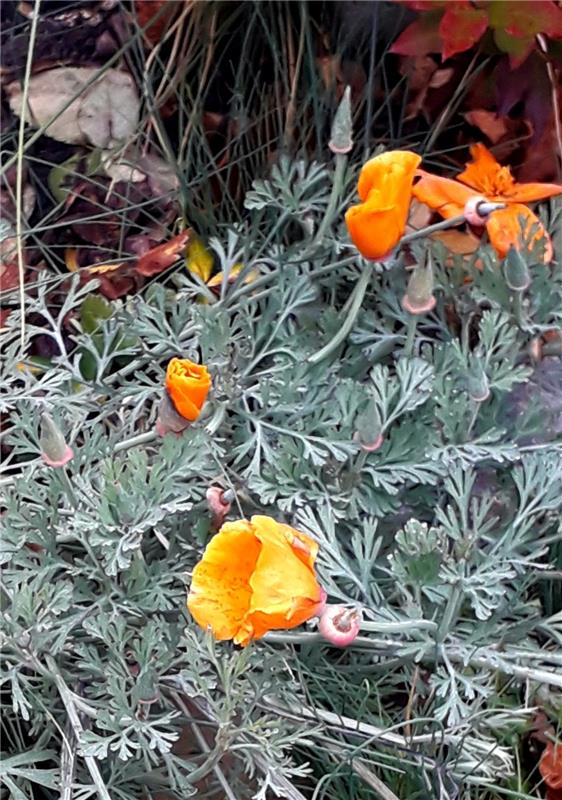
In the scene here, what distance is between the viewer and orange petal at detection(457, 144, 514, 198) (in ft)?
3.48

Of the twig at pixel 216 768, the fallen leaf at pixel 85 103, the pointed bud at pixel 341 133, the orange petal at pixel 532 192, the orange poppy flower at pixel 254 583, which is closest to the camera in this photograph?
the orange poppy flower at pixel 254 583

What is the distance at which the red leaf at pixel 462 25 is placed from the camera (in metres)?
0.98

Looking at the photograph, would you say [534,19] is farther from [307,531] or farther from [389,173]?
[307,531]

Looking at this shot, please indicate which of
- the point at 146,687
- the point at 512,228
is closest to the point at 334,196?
the point at 512,228

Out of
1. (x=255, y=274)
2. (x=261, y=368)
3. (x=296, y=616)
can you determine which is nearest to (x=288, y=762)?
(x=296, y=616)

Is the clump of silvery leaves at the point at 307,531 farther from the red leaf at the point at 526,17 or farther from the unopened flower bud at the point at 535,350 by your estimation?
the red leaf at the point at 526,17

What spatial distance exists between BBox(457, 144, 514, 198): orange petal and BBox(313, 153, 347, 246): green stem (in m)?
0.16

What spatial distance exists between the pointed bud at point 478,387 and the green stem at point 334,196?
0.25m

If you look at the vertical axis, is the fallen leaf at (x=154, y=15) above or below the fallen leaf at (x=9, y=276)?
above

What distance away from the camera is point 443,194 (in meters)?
0.99

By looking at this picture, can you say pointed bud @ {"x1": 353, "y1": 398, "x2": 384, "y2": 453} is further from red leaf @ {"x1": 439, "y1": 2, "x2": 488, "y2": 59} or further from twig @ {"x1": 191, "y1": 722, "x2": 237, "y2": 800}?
red leaf @ {"x1": 439, "y1": 2, "x2": 488, "y2": 59}

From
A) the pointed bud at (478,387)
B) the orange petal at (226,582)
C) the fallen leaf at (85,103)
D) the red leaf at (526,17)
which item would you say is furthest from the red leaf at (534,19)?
the orange petal at (226,582)

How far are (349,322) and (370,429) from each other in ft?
0.51

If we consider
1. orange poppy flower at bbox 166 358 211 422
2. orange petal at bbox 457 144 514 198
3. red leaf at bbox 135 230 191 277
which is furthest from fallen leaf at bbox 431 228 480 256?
orange poppy flower at bbox 166 358 211 422
